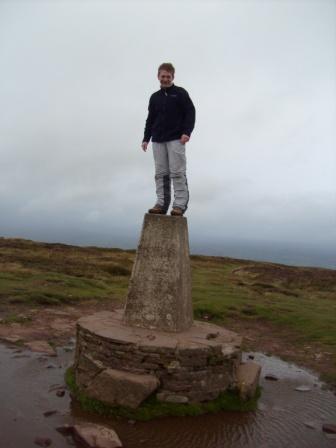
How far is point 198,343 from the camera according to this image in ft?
32.0

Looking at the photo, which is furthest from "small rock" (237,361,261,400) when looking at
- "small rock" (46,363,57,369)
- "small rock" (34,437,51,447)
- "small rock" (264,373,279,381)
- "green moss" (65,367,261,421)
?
"small rock" (46,363,57,369)

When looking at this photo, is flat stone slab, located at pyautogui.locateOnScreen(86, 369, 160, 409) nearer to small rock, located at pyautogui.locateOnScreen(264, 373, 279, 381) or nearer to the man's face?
small rock, located at pyautogui.locateOnScreen(264, 373, 279, 381)

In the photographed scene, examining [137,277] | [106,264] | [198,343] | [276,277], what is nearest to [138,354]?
[198,343]

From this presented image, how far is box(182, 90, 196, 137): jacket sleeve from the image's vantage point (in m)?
11.0

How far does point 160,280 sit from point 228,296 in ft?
42.2

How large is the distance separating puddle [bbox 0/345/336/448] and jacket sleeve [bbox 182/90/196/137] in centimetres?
662

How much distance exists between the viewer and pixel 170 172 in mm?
11383

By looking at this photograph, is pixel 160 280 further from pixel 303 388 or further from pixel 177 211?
pixel 303 388

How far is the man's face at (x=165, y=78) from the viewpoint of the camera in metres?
11.0

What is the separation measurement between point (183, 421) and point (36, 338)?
20.8ft

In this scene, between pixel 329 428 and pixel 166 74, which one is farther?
pixel 166 74

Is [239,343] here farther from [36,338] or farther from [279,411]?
[36,338]

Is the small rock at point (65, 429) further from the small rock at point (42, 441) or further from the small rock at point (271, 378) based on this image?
the small rock at point (271, 378)

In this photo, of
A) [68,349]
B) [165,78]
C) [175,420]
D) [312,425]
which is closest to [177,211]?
[165,78]
